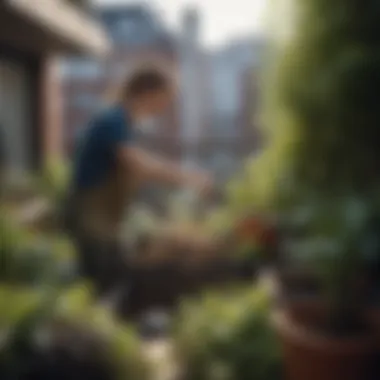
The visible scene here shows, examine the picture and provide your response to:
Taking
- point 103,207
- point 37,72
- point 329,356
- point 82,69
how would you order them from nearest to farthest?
point 329,356 < point 103,207 < point 82,69 < point 37,72

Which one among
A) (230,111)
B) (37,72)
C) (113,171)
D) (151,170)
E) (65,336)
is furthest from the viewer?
(37,72)

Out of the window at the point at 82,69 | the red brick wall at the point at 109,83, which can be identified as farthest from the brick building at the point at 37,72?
the red brick wall at the point at 109,83

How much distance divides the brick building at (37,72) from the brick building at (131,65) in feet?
0.56

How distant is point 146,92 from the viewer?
6.63 ft

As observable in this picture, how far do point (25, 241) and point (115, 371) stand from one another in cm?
40

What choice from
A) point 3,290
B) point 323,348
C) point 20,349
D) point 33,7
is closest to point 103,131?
point 33,7

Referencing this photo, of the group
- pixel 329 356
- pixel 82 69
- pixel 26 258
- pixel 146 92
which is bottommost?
pixel 329 356

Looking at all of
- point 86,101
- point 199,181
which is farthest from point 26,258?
point 86,101

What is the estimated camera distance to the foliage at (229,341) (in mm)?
1632

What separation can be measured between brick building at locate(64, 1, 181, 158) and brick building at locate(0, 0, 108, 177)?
0.17 metres

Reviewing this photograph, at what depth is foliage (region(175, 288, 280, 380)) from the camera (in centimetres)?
163

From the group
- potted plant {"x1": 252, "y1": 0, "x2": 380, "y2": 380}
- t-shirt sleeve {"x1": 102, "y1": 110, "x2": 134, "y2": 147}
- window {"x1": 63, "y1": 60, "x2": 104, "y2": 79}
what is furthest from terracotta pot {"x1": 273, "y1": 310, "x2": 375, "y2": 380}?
window {"x1": 63, "y1": 60, "x2": 104, "y2": 79}

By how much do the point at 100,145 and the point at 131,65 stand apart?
1.80ft

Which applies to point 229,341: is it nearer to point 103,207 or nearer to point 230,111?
point 103,207
